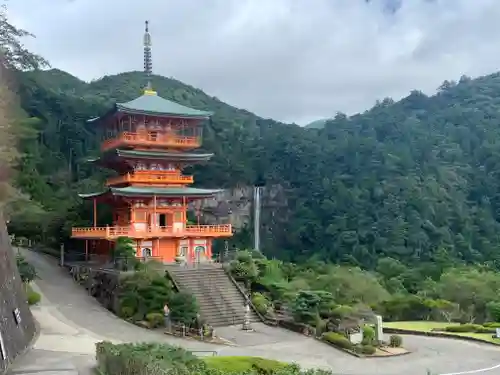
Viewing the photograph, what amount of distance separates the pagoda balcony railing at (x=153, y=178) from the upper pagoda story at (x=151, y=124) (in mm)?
1396

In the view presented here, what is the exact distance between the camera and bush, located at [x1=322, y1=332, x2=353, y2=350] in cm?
2205

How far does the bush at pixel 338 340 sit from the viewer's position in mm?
22047

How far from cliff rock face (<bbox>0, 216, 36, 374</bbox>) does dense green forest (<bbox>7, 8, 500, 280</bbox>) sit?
101 ft

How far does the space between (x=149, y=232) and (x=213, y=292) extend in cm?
581

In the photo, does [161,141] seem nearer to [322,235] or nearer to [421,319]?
[421,319]

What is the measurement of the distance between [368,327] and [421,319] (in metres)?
9.80

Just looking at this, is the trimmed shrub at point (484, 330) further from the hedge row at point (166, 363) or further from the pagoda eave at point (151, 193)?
the pagoda eave at point (151, 193)

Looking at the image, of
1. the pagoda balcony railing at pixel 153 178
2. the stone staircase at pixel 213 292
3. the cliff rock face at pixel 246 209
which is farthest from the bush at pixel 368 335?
the cliff rock face at pixel 246 209

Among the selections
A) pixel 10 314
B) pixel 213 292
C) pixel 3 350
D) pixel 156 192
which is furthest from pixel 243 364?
pixel 156 192

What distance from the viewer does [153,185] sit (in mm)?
33469

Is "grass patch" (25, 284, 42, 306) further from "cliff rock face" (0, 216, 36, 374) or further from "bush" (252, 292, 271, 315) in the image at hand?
"bush" (252, 292, 271, 315)

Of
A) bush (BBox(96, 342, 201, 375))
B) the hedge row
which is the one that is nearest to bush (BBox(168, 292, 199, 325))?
the hedge row

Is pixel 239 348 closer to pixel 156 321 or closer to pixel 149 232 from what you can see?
pixel 156 321

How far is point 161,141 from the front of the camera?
33.9 m
